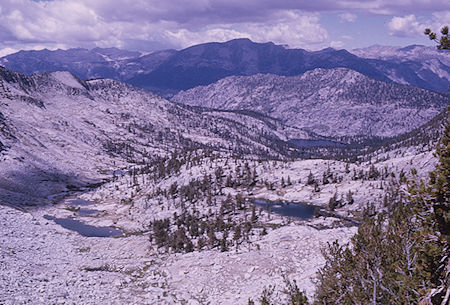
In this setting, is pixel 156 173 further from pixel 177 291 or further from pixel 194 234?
pixel 177 291

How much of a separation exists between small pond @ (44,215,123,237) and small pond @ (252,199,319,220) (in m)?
55.5

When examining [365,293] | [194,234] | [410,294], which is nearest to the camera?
[410,294]

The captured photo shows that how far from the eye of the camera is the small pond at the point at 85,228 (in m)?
106

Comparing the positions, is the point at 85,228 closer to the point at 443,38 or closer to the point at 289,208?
the point at 289,208

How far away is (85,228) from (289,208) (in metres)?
75.9

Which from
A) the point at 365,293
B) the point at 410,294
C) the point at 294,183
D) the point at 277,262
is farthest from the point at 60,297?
the point at 294,183

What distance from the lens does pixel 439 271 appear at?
45.0 ft

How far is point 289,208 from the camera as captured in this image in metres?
128

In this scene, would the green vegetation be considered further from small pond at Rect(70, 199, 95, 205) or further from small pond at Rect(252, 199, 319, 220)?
small pond at Rect(70, 199, 95, 205)

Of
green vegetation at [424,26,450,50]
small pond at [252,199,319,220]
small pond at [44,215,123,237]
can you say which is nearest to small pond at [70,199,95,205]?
small pond at [44,215,123,237]

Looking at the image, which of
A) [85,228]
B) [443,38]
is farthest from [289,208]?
[443,38]

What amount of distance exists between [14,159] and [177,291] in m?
160

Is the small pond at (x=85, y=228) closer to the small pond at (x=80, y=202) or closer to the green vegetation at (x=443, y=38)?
the small pond at (x=80, y=202)

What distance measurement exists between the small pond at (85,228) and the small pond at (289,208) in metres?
55.5
